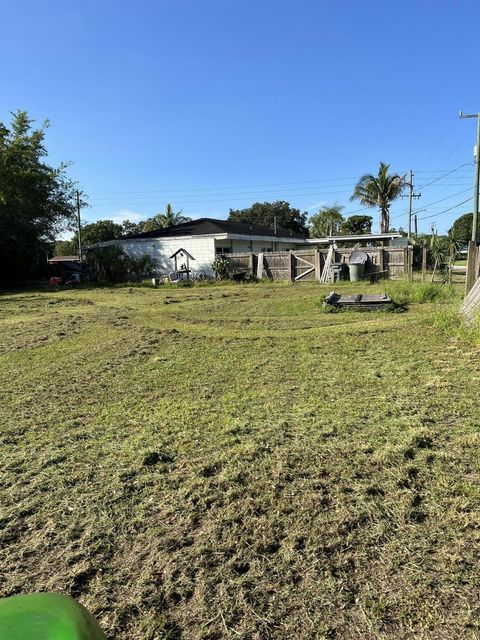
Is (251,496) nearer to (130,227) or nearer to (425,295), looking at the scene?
(425,295)

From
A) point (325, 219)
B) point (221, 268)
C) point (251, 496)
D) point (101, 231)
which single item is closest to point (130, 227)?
point (101, 231)

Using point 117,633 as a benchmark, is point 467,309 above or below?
above

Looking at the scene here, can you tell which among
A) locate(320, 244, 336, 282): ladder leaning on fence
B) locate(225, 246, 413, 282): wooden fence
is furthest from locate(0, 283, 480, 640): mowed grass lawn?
locate(225, 246, 413, 282): wooden fence

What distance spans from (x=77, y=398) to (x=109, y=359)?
181 cm

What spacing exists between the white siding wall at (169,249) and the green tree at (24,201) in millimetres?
4737

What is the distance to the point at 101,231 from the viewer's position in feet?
197

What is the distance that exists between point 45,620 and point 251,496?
5.48 feet

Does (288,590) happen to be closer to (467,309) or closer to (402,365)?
(402,365)

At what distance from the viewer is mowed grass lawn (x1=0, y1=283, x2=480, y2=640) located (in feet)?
5.95

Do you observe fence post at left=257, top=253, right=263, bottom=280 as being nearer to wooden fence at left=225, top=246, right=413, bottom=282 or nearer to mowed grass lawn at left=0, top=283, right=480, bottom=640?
wooden fence at left=225, top=246, right=413, bottom=282

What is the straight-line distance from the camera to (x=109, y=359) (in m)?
6.29

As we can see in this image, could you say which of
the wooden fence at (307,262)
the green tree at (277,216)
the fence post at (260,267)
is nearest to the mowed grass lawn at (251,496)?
the wooden fence at (307,262)

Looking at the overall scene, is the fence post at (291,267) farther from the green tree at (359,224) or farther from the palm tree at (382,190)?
the green tree at (359,224)

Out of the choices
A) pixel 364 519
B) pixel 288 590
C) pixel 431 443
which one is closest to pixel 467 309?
pixel 431 443
